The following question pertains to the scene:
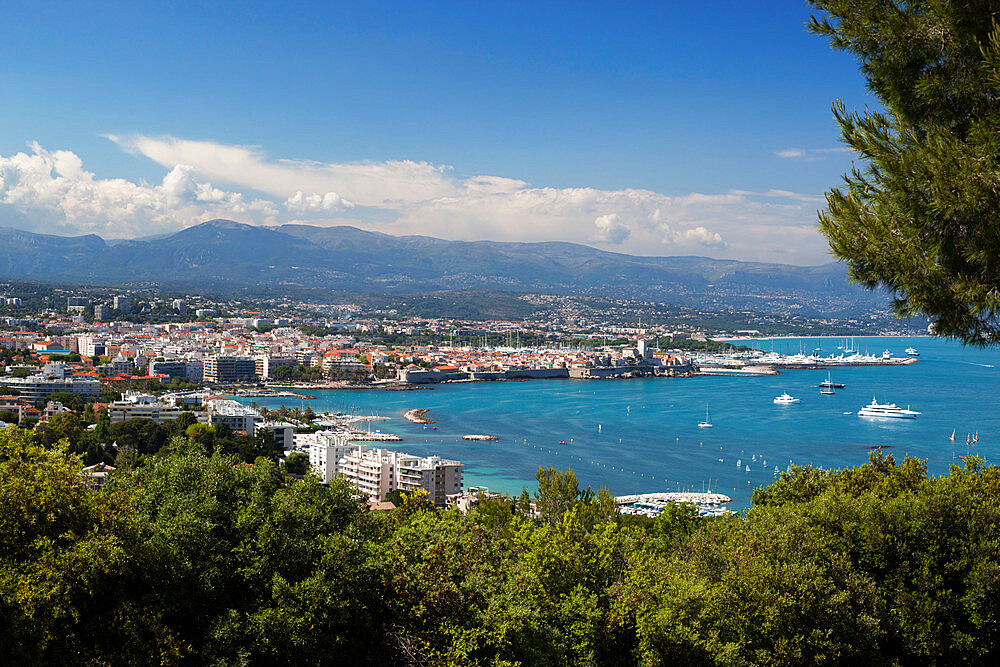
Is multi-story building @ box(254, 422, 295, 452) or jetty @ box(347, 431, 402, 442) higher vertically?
multi-story building @ box(254, 422, 295, 452)

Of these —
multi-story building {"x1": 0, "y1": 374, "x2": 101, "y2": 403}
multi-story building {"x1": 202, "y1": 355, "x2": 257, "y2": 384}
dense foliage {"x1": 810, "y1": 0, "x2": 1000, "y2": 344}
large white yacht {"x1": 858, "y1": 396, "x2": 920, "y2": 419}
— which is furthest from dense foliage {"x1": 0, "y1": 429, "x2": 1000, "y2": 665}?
multi-story building {"x1": 202, "y1": 355, "x2": 257, "y2": 384}

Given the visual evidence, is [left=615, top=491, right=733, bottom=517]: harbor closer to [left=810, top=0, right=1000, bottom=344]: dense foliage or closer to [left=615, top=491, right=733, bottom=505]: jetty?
[left=615, top=491, right=733, bottom=505]: jetty

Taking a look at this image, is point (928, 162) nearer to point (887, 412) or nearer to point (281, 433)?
point (281, 433)

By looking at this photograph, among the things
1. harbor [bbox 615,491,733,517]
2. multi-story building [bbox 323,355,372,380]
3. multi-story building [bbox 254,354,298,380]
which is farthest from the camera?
multi-story building [bbox 323,355,372,380]

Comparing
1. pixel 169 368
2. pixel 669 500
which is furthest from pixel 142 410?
pixel 169 368

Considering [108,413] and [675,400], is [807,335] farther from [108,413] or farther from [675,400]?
[108,413]

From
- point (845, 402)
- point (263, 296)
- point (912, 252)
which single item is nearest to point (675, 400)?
point (845, 402)

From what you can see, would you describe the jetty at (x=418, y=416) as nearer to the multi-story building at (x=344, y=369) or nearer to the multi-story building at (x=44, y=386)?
the multi-story building at (x=44, y=386)

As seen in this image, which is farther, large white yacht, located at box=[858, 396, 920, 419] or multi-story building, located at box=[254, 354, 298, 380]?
multi-story building, located at box=[254, 354, 298, 380]
